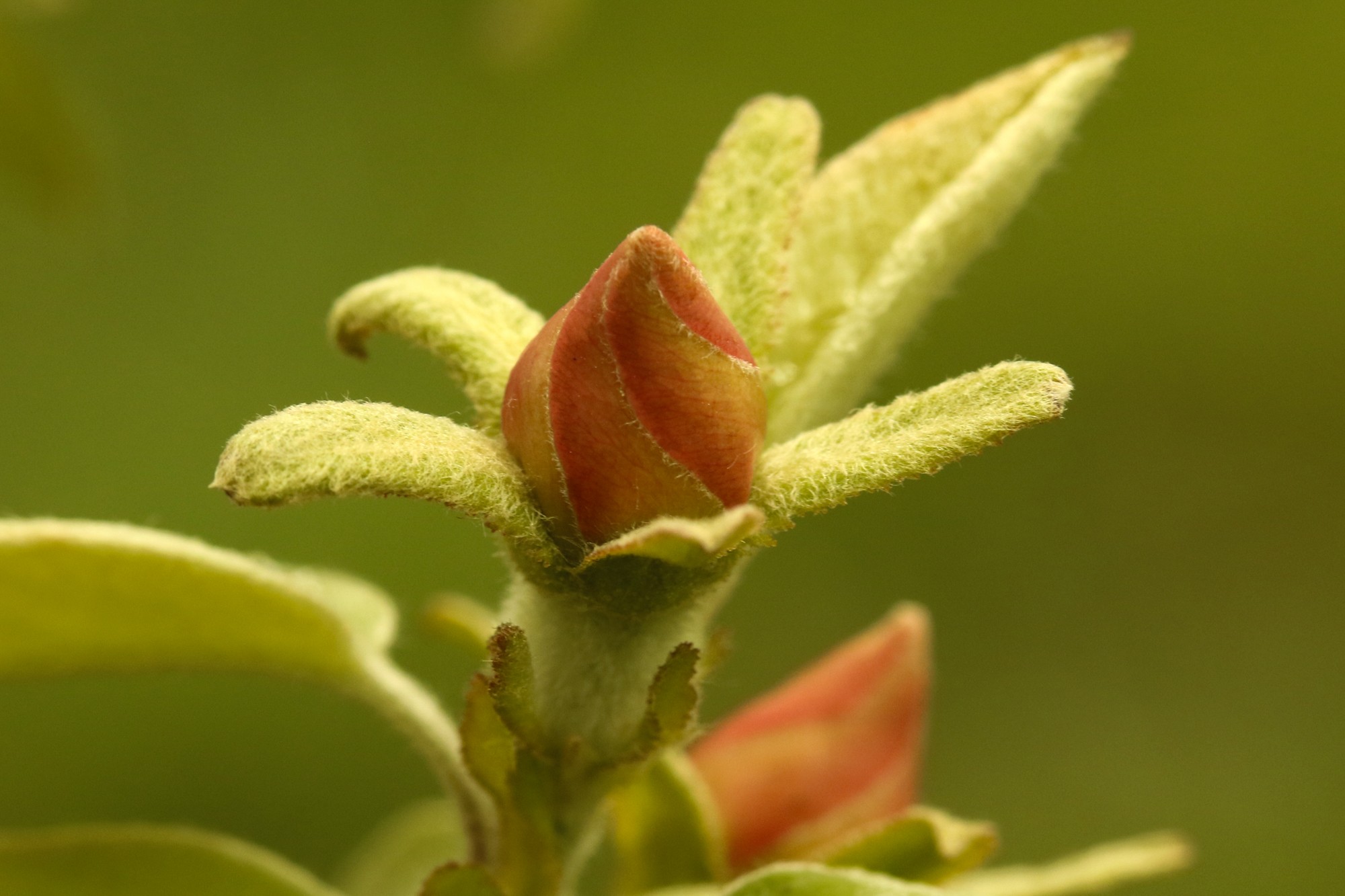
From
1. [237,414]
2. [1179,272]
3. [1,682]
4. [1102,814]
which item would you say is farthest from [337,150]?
[1,682]

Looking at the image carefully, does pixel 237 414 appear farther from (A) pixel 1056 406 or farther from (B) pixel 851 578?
(A) pixel 1056 406

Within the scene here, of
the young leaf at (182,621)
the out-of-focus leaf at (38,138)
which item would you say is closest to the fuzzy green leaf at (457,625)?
the young leaf at (182,621)

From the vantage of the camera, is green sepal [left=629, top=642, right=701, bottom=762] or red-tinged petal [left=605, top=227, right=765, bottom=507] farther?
green sepal [left=629, top=642, right=701, bottom=762]

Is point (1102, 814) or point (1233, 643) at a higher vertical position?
point (1233, 643)

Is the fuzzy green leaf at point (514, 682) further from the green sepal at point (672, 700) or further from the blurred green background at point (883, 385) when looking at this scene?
the blurred green background at point (883, 385)

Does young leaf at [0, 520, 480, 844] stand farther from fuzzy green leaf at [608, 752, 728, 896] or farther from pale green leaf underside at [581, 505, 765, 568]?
pale green leaf underside at [581, 505, 765, 568]

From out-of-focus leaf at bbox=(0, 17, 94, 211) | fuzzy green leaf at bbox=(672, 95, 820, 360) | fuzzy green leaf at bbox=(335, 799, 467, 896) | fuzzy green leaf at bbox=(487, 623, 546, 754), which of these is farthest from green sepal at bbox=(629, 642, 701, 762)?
out-of-focus leaf at bbox=(0, 17, 94, 211)

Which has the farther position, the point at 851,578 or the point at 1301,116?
the point at 1301,116

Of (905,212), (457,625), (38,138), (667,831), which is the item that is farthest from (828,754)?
(38,138)
